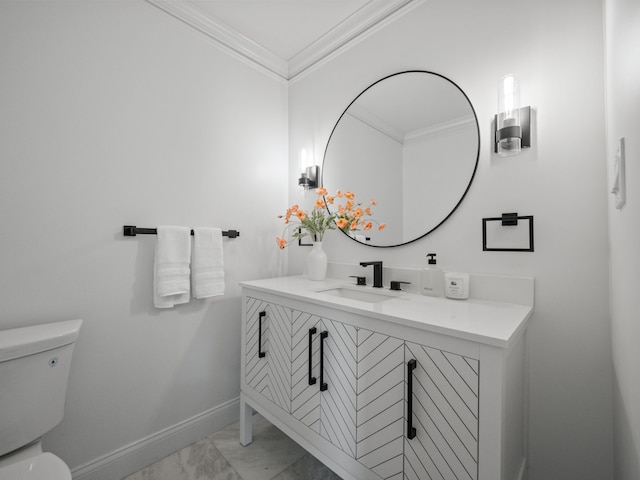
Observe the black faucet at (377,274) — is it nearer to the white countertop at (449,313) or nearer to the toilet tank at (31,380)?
the white countertop at (449,313)

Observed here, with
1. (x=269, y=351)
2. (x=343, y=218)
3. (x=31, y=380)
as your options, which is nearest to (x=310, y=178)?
(x=343, y=218)

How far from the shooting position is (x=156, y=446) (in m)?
1.46

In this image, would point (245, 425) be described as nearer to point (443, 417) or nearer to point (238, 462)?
point (238, 462)

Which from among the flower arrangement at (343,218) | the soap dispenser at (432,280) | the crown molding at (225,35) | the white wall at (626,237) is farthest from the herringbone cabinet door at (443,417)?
the crown molding at (225,35)

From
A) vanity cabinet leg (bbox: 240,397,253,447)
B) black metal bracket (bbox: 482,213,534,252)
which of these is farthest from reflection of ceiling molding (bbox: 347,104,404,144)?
vanity cabinet leg (bbox: 240,397,253,447)

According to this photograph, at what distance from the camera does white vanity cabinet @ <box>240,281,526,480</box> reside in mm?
745

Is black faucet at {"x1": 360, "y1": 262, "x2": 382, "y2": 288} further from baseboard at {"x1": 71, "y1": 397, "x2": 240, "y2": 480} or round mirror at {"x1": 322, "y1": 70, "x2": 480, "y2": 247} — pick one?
baseboard at {"x1": 71, "y1": 397, "x2": 240, "y2": 480}

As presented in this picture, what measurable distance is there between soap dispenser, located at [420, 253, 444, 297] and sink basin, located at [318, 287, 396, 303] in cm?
14

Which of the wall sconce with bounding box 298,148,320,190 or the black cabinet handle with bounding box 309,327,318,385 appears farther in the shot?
the wall sconce with bounding box 298,148,320,190

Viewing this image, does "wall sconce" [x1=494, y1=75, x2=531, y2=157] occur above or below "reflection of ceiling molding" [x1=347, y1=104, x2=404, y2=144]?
below

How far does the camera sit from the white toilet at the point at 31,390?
93cm

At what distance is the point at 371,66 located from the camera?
1.62m

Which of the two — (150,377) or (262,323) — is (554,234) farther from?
(150,377)

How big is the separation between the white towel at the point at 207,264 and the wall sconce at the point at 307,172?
631 millimetres
